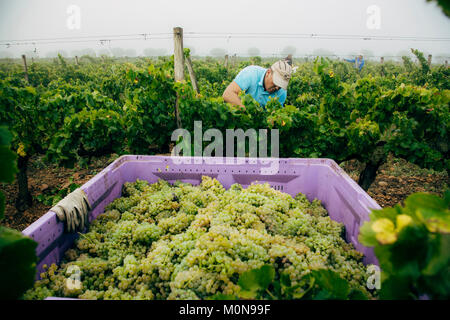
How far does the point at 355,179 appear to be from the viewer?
5492 mm

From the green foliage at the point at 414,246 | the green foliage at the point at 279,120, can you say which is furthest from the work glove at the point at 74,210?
the green foliage at the point at 414,246

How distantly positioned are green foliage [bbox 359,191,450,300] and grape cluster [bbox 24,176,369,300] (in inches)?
19.4

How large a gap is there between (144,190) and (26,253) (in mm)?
1714

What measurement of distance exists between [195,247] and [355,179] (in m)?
4.72

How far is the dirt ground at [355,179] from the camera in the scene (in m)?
4.91

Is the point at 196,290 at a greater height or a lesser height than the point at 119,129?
lesser

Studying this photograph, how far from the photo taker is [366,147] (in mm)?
3693

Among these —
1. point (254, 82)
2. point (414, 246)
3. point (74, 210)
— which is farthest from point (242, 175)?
point (254, 82)

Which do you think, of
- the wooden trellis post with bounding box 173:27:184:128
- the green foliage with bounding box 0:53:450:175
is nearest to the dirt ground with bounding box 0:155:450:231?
the green foliage with bounding box 0:53:450:175

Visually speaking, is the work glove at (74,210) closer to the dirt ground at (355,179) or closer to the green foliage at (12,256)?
the green foliage at (12,256)

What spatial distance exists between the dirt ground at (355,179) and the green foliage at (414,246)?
455 centimetres

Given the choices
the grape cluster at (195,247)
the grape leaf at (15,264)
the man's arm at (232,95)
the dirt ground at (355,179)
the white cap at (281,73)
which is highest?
the white cap at (281,73)
